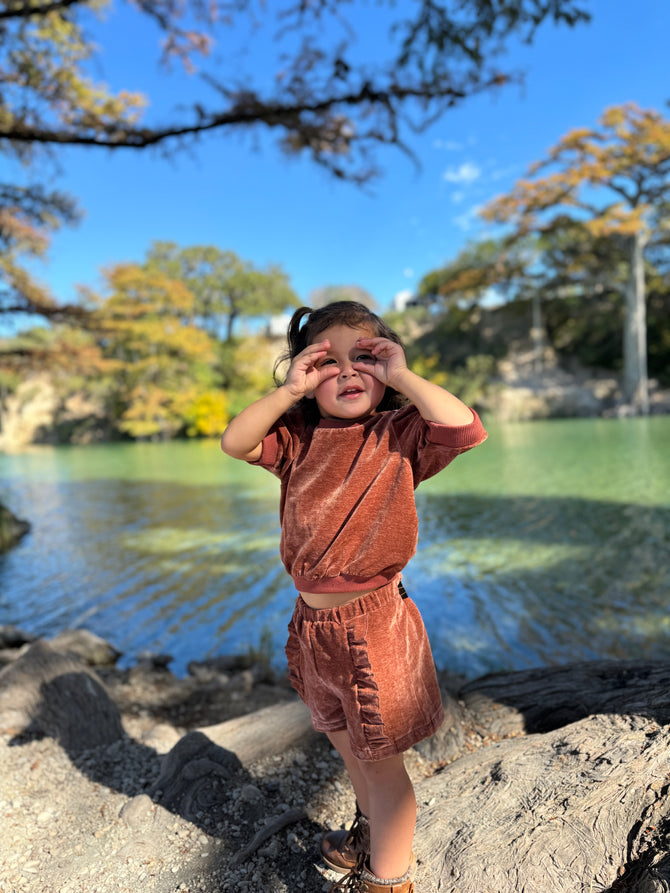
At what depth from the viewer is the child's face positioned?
133cm

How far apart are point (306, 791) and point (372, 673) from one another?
855 mm

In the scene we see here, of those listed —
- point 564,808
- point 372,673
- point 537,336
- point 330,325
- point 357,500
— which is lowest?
point 564,808

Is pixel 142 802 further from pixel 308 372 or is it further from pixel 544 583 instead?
pixel 544 583

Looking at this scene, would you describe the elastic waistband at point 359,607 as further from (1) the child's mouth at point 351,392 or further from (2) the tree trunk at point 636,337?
(2) the tree trunk at point 636,337

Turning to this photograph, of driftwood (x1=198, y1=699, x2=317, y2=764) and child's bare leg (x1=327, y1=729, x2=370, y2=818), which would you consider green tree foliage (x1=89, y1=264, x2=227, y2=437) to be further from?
child's bare leg (x1=327, y1=729, x2=370, y2=818)

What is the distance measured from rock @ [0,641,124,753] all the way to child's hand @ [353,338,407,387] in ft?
6.42

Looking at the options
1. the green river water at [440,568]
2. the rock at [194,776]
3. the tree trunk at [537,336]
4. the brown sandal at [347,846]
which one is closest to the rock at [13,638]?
the green river water at [440,568]

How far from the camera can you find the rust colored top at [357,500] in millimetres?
1299

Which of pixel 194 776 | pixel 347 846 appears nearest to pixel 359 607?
pixel 347 846

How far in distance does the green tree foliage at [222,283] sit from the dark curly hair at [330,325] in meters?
36.6

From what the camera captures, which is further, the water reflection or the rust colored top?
the water reflection

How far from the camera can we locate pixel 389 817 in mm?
1315

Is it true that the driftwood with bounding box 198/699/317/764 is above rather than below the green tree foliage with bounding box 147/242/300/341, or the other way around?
below

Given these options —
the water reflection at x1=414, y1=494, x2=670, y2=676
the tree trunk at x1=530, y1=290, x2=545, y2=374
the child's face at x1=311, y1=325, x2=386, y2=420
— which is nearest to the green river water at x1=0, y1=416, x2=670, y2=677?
the water reflection at x1=414, y1=494, x2=670, y2=676
